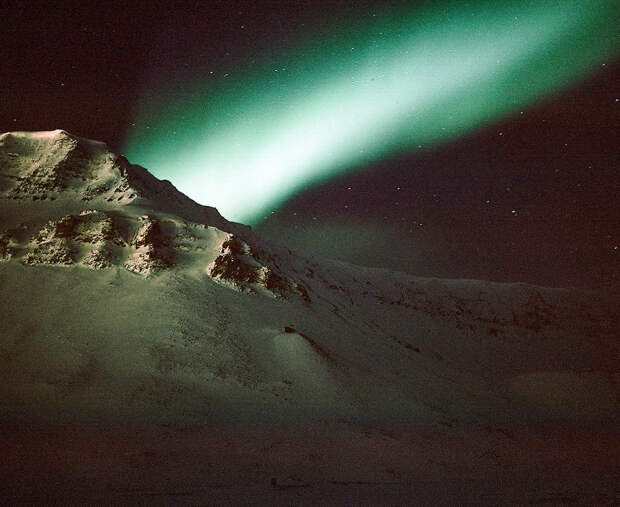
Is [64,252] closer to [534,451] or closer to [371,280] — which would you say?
[534,451]

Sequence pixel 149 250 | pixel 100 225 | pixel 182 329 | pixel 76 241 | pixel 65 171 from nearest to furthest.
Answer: pixel 182 329
pixel 76 241
pixel 149 250
pixel 100 225
pixel 65 171

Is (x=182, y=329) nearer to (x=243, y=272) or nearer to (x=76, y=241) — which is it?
(x=243, y=272)

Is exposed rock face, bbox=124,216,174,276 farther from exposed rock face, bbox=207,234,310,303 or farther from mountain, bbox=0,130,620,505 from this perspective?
exposed rock face, bbox=207,234,310,303

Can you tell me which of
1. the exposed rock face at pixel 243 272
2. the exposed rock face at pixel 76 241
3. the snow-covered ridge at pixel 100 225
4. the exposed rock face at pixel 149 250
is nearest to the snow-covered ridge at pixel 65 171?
the snow-covered ridge at pixel 100 225

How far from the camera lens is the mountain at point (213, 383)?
952 centimetres

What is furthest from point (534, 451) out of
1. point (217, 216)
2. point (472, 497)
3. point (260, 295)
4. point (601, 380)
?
point (217, 216)

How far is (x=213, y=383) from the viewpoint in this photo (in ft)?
53.7

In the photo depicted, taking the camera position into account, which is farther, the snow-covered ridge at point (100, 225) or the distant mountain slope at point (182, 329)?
the snow-covered ridge at point (100, 225)

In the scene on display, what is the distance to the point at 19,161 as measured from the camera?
30.8 meters

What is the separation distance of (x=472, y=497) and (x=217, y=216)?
3980 cm

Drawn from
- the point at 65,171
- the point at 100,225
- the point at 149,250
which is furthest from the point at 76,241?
the point at 65,171

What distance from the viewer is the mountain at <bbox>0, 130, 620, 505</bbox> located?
952cm

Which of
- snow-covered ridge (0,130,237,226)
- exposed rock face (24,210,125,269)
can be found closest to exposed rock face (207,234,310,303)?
exposed rock face (24,210,125,269)

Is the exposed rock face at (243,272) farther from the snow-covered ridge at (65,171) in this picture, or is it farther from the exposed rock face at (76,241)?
the snow-covered ridge at (65,171)
